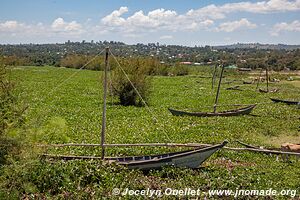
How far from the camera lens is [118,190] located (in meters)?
9.00

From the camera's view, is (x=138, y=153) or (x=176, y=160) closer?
(x=176, y=160)

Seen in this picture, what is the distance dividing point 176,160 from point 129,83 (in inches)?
661

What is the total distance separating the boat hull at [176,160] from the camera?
1048 centimetres

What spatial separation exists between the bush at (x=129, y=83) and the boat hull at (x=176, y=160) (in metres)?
16.4

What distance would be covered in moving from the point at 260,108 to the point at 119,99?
11396 mm

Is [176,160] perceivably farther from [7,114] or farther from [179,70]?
[179,70]

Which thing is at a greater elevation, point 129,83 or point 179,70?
point 129,83

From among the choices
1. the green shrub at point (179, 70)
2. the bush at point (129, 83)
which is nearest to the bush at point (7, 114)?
the bush at point (129, 83)

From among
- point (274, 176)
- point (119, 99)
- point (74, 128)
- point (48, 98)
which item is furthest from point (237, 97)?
point (274, 176)

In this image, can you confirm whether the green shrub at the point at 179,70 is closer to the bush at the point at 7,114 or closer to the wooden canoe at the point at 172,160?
the wooden canoe at the point at 172,160

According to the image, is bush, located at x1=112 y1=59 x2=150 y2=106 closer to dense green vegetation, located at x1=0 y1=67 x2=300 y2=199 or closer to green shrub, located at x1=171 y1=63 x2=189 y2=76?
dense green vegetation, located at x1=0 y1=67 x2=300 y2=199

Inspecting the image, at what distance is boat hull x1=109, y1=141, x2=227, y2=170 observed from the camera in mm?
10477

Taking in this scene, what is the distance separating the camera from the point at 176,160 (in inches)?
421

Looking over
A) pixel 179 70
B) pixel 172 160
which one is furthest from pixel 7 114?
pixel 179 70
